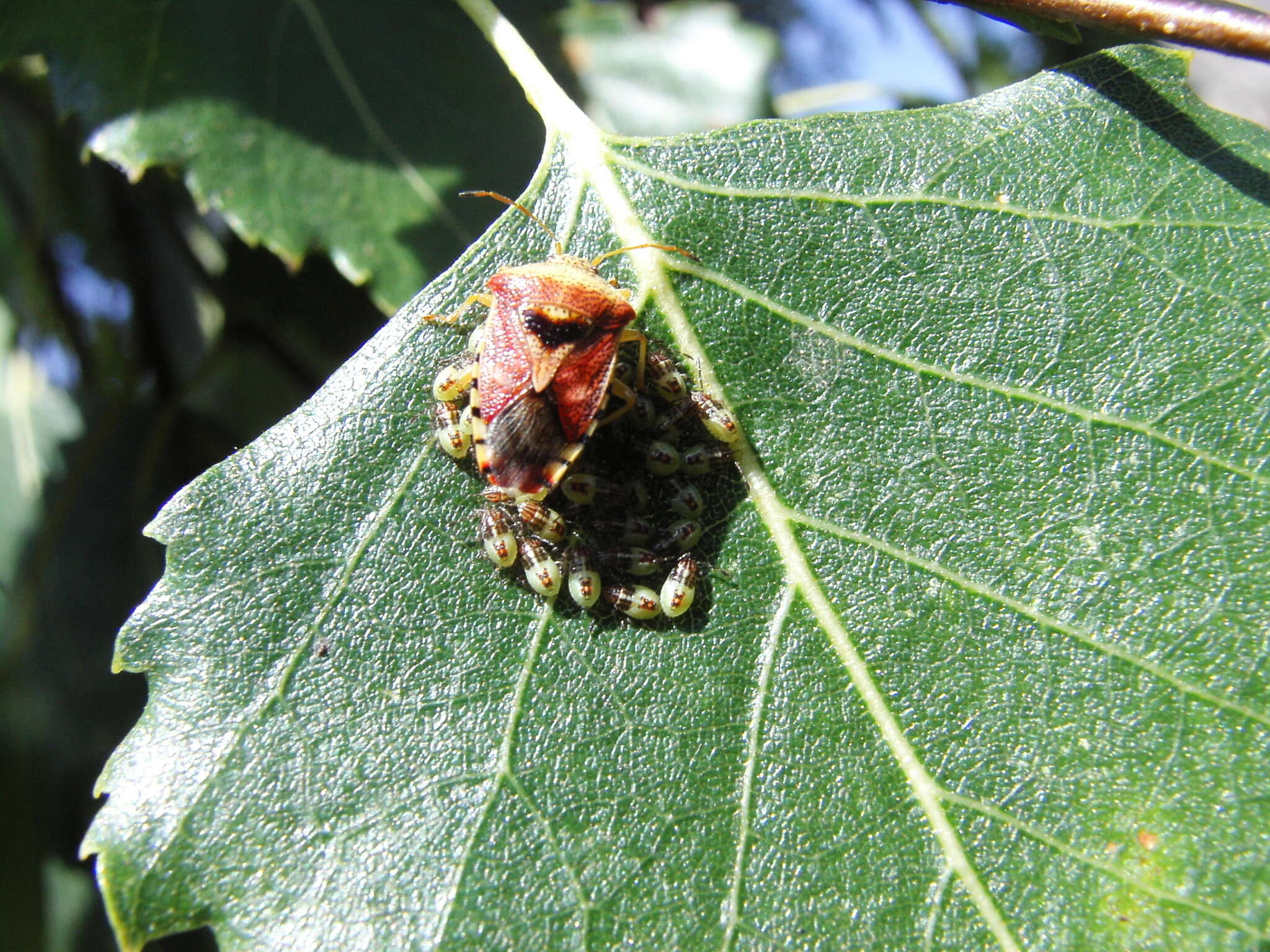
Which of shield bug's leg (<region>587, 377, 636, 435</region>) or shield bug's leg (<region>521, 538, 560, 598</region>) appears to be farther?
shield bug's leg (<region>587, 377, 636, 435</region>)

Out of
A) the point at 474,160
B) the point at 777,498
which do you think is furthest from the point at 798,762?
the point at 474,160

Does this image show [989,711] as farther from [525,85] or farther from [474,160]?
[474,160]

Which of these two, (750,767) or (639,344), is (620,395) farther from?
(750,767)

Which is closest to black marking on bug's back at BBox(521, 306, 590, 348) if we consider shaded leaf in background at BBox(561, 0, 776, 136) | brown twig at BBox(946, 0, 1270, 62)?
brown twig at BBox(946, 0, 1270, 62)

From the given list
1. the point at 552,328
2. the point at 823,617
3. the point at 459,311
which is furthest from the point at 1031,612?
the point at 459,311

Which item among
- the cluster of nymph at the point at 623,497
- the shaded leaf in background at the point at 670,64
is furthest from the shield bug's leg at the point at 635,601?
the shaded leaf in background at the point at 670,64

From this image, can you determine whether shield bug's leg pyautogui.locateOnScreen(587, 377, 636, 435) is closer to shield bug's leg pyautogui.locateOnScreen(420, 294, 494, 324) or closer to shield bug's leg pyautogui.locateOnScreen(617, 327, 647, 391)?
shield bug's leg pyautogui.locateOnScreen(617, 327, 647, 391)
